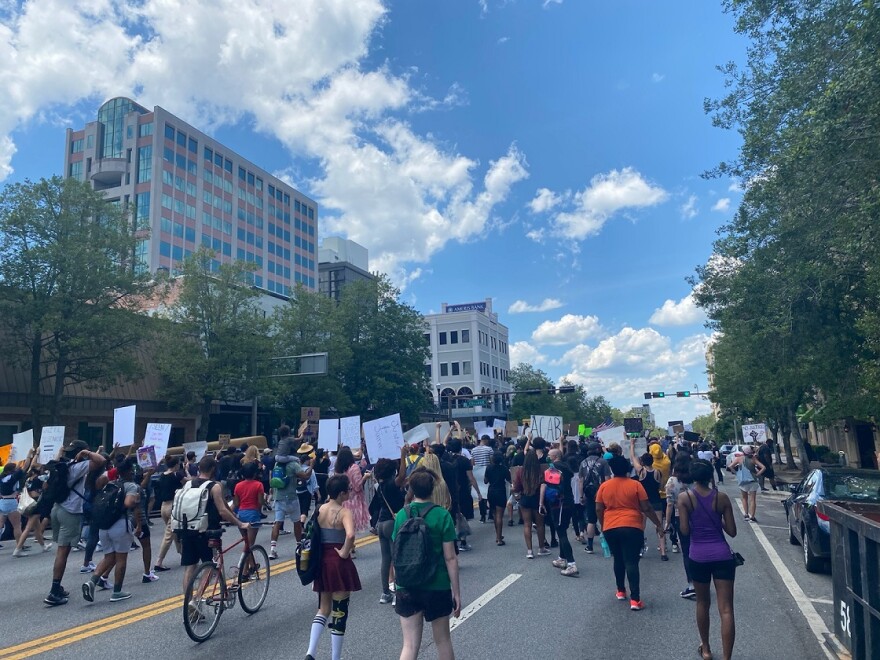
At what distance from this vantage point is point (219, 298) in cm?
3597

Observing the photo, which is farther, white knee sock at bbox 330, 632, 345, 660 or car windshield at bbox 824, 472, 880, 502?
car windshield at bbox 824, 472, 880, 502

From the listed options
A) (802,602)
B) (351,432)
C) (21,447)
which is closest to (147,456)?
(21,447)

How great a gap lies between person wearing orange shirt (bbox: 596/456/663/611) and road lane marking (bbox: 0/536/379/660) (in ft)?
17.2

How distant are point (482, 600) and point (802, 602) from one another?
3701 millimetres

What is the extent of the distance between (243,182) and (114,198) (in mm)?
16506

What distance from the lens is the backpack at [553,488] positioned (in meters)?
9.74

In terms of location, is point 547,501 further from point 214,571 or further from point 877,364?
point 877,364

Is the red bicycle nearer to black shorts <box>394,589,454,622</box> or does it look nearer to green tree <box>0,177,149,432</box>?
black shorts <box>394,589,454,622</box>

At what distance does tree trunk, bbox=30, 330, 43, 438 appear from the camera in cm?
2598

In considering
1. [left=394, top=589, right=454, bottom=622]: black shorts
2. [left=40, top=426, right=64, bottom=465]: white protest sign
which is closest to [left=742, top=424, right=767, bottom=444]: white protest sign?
[left=40, top=426, right=64, bottom=465]: white protest sign

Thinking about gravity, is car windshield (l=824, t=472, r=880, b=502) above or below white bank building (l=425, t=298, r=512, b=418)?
below

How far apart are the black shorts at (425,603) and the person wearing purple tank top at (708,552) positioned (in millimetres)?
2460

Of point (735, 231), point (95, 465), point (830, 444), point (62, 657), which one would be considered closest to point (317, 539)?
point (62, 657)

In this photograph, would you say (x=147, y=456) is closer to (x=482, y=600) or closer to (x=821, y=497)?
(x=482, y=600)
